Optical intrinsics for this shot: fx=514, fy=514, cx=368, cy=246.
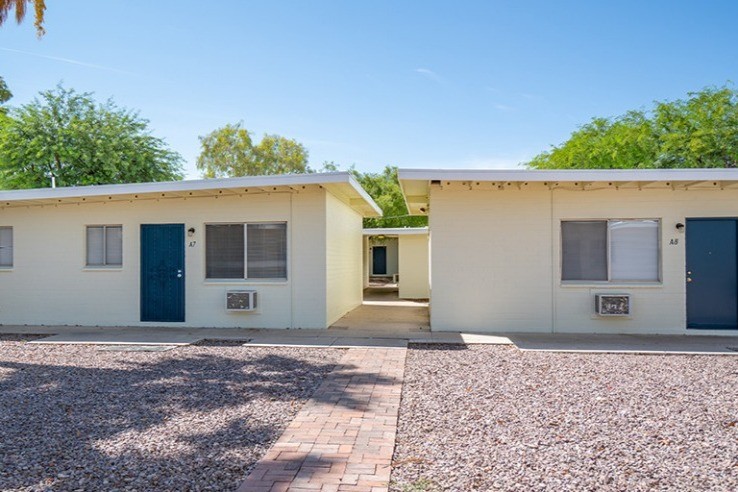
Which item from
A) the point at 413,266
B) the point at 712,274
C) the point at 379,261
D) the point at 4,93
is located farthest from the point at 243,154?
the point at 712,274

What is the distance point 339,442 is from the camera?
394cm

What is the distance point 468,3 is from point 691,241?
6402mm

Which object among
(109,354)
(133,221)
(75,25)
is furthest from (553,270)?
(75,25)

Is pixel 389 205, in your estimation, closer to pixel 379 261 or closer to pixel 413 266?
pixel 379 261

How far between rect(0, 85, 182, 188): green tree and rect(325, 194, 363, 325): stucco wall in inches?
425

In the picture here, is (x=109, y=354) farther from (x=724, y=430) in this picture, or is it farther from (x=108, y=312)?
(x=724, y=430)

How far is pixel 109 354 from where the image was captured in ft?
24.9

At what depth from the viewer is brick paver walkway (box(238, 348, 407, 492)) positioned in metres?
Answer: 3.24

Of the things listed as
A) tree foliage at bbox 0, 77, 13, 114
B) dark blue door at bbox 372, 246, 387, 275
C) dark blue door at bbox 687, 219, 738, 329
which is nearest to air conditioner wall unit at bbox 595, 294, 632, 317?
dark blue door at bbox 687, 219, 738, 329

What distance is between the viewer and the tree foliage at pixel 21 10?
958 centimetres

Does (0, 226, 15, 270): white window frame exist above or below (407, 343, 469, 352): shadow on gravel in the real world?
above

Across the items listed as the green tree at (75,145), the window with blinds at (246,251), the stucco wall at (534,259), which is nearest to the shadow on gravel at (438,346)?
the stucco wall at (534,259)

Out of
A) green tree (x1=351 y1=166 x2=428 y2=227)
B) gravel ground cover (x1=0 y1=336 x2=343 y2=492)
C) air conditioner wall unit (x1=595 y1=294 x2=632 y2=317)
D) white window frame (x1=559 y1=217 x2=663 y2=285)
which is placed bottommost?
gravel ground cover (x1=0 y1=336 x2=343 y2=492)

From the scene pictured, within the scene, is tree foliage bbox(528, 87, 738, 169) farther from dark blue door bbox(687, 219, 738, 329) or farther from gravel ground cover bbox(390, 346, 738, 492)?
gravel ground cover bbox(390, 346, 738, 492)
